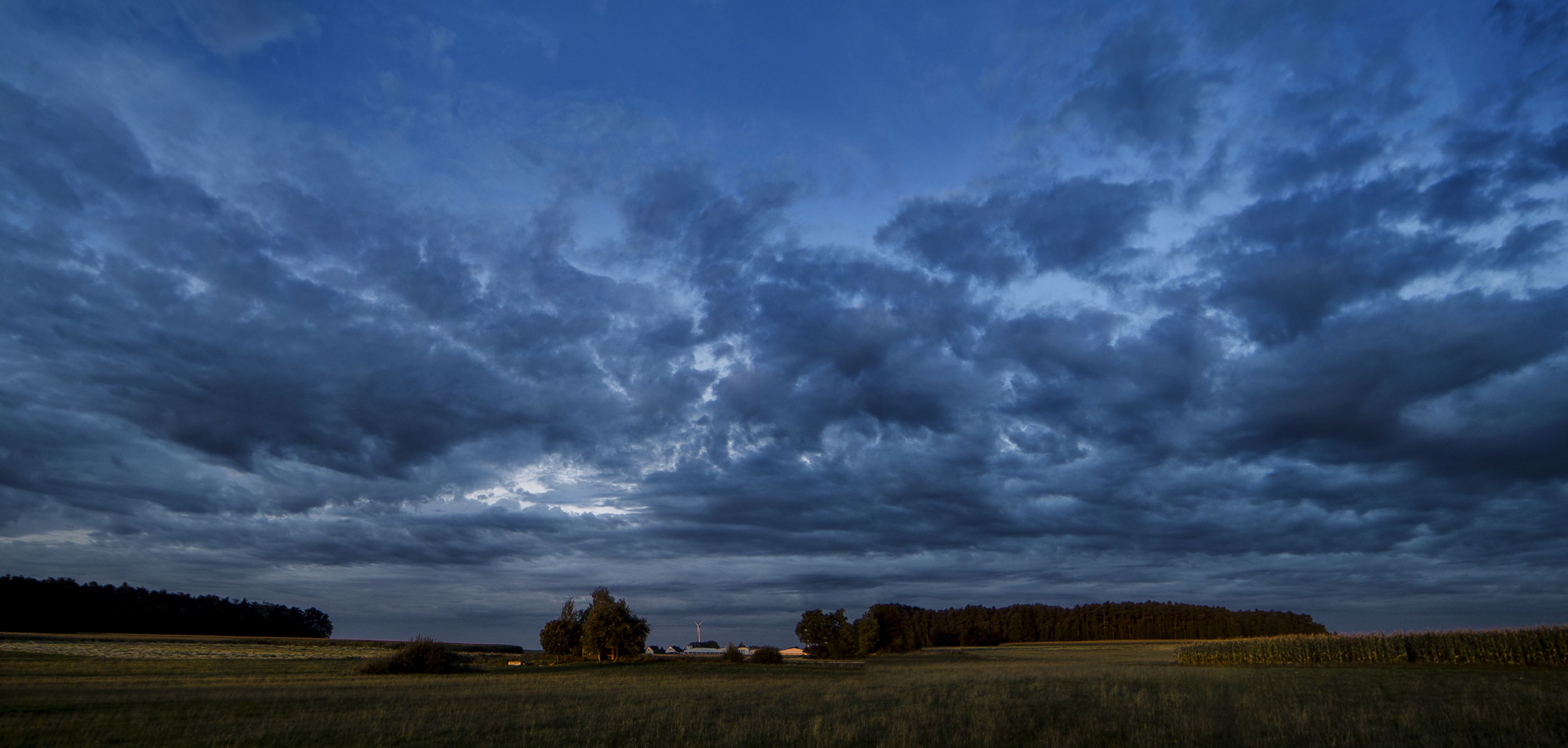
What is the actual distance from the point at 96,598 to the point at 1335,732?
155 meters

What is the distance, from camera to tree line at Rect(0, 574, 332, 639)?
100250 millimetres

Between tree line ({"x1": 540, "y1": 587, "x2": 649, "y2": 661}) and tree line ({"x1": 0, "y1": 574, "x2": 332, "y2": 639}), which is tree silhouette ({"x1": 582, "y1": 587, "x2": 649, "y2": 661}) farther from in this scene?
tree line ({"x1": 0, "y1": 574, "x2": 332, "y2": 639})

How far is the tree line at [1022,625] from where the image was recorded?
12538cm

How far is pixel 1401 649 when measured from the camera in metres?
52.6

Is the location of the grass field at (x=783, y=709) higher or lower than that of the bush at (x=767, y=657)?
higher

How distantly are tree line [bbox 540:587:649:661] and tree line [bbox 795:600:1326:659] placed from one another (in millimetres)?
49659

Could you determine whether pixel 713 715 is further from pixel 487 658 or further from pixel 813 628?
pixel 813 628

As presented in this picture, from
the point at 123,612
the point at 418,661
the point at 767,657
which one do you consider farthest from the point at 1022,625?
the point at 123,612

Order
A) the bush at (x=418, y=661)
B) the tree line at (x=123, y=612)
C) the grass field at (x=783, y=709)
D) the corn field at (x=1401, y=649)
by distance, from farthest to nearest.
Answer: the tree line at (x=123, y=612) → the bush at (x=418, y=661) → the corn field at (x=1401, y=649) → the grass field at (x=783, y=709)

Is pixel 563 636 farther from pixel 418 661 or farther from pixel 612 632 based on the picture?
pixel 418 661

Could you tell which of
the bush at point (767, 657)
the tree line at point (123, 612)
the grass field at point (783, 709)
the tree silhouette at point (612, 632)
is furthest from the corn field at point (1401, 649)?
the tree line at point (123, 612)

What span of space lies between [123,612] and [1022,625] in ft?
555

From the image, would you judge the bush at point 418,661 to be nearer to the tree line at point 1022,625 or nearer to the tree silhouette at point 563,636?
the tree silhouette at point 563,636

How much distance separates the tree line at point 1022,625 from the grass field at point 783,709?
86005 mm
